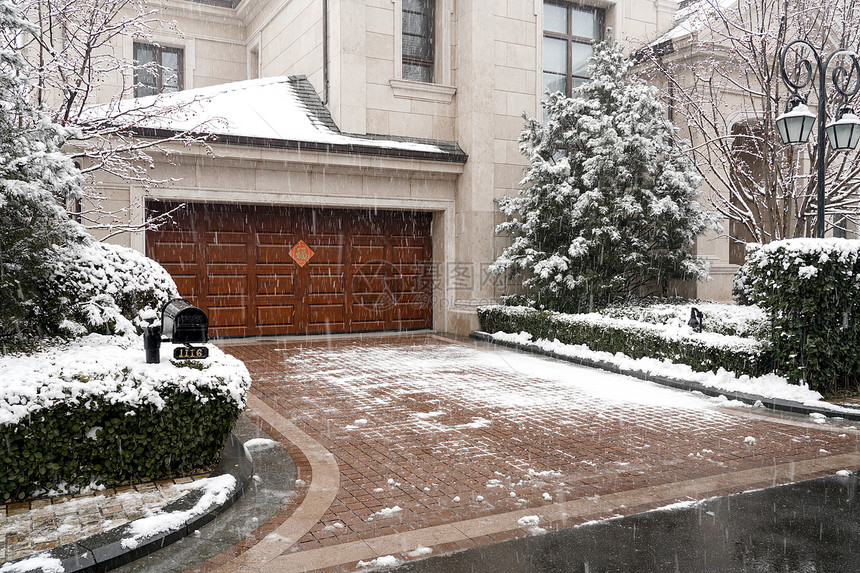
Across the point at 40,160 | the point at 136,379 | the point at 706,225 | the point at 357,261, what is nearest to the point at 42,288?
the point at 40,160

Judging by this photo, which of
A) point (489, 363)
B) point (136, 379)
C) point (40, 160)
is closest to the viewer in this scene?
point (136, 379)

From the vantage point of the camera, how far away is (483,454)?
258 inches

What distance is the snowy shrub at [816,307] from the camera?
28.5ft

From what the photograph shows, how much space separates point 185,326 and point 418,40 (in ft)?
39.4

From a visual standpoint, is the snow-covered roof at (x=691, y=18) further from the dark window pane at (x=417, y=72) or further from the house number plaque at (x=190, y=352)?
the house number plaque at (x=190, y=352)

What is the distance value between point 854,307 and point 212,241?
11.7 m

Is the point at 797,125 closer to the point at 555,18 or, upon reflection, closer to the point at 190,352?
the point at 190,352

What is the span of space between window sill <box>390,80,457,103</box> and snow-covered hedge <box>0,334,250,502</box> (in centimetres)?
1085

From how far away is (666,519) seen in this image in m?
4.99

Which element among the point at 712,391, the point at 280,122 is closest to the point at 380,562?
the point at 712,391

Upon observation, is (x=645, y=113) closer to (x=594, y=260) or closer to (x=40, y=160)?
(x=594, y=260)

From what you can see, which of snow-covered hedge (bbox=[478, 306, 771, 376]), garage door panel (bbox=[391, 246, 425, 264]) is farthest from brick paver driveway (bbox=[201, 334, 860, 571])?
garage door panel (bbox=[391, 246, 425, 264])

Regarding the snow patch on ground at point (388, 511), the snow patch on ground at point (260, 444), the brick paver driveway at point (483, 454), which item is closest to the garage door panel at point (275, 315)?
the brick paver driveway at point (483, 454)

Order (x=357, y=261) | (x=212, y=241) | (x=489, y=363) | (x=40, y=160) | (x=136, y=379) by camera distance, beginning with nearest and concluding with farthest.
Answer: (x=136, y=379) < (x=40, y=160) < (x=489, y=363) < (x=212, y=241) < (x=357, y=261)
